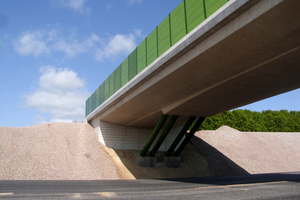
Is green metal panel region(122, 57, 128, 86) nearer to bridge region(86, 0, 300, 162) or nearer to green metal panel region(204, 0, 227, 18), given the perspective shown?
bridge region(86, 0, 300, 162)

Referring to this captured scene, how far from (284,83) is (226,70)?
4.42 metres

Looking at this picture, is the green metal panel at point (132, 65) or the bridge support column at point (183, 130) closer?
the green metal panel at point (132, 65)

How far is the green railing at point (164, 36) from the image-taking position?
10812mm

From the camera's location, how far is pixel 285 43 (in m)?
9.44

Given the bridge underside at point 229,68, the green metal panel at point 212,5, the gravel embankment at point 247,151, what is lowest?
the gravel embankment at point 247,151

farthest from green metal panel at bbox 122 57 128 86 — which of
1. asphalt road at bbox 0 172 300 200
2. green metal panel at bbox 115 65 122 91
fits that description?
asphalt road at bbox 0 172 300 200

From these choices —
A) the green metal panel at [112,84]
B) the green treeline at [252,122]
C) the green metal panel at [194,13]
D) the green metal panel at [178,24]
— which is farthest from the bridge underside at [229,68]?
the green treeline at [252,122]

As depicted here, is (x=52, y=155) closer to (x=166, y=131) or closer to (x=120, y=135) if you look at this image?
(x=120, y=135)

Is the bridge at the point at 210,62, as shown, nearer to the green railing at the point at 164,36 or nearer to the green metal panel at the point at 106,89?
the green railing at the point at 164,36

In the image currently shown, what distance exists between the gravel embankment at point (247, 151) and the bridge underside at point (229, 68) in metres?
7.89

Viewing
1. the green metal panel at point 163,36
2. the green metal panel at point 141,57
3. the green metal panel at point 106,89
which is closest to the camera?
the green metal panel at point 163,36

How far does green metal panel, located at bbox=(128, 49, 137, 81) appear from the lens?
1720 cm

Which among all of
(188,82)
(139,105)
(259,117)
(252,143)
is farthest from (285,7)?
(259,117)

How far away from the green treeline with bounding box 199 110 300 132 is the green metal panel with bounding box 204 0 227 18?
31683mm
